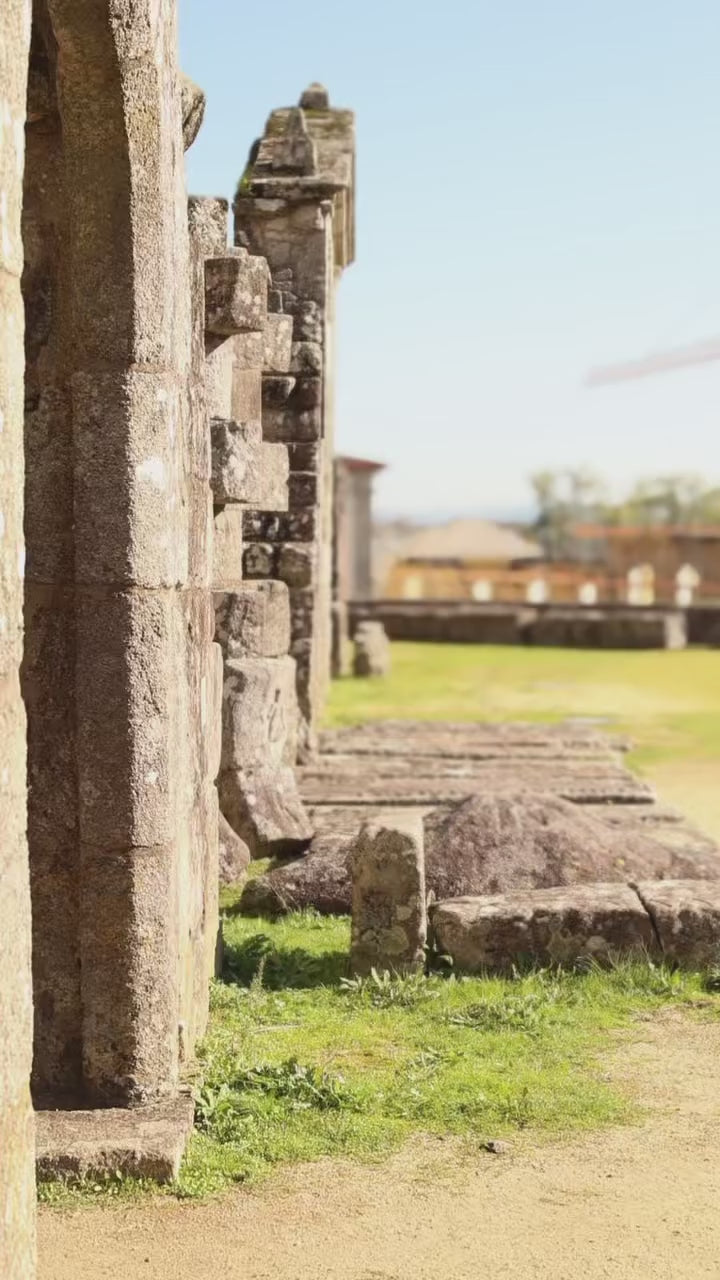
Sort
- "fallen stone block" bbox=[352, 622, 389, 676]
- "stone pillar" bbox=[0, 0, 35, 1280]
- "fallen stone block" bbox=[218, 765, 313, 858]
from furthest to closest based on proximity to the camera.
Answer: "fallen stone block" bbox=[352, 622, 389, 676] → "fallen stone block" bbox=[218, 765, 313, 858] → "stone pillar" bbox=[0, 0, 35, 1280]

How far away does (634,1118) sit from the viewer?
5.50 metres

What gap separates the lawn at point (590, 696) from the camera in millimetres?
14172

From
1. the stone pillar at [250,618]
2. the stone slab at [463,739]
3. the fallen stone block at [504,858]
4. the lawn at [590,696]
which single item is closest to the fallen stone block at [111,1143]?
the fallen stone block at [504,858]

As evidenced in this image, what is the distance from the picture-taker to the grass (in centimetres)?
525

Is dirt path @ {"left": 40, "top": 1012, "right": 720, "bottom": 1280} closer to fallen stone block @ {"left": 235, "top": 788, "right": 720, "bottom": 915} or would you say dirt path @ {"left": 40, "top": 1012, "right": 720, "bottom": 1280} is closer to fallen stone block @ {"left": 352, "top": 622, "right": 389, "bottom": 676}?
fallen stone block @ {"left": 235, "top": 788, "right": 720, "bottom": 915}

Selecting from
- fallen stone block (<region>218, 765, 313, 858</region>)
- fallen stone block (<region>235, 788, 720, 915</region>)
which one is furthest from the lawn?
fallen stone block (<region>218, 765, 313, 858</region>)

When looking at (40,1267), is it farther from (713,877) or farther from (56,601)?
(713,877)

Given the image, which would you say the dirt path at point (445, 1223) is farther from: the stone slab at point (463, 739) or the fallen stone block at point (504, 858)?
the stone slab at point (463, 739)

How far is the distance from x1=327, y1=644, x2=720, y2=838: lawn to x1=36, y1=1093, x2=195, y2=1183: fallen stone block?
6434 mm

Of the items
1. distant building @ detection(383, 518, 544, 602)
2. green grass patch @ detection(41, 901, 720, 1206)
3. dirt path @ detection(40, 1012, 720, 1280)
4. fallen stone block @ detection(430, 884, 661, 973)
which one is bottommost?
dirt path @ detection(40, 1012, 720, 1280)

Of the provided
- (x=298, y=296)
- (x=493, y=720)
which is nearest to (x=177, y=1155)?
(x=298, y=296)

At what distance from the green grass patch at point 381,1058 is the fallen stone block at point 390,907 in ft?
0.42

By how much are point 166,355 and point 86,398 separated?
12.6 inches

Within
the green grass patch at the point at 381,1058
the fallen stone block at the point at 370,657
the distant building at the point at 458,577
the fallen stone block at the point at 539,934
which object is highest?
the distant building at the point at 458,577
